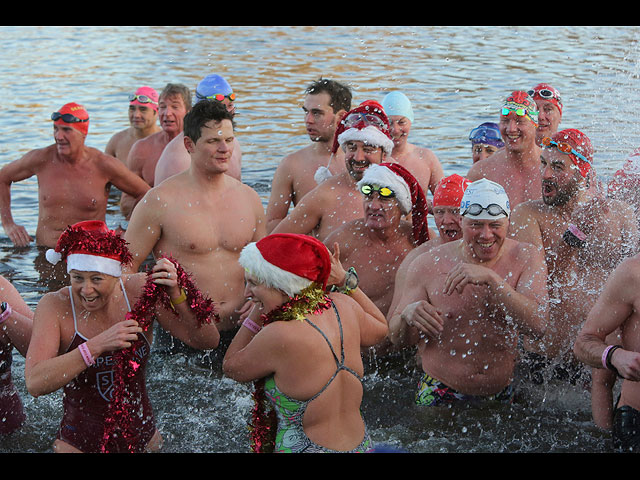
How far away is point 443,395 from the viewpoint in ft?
18.6

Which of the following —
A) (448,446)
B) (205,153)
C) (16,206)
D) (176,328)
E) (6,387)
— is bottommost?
(16,206)

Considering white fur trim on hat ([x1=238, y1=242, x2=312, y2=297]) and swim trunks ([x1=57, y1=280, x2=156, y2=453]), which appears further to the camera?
swim trunks ([x1=57, y1=280, x2=156, y2=453])

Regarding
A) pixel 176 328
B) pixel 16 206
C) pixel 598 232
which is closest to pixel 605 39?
pixel 16 206

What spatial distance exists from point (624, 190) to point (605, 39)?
1857 cm

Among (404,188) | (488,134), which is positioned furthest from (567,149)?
(488,134)

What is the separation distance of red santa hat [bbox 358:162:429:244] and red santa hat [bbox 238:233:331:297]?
192cm

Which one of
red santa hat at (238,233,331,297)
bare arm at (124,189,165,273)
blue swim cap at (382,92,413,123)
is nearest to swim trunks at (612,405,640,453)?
red santa hat at (238,233,331,297)

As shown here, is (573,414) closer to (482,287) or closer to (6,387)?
(482,287)

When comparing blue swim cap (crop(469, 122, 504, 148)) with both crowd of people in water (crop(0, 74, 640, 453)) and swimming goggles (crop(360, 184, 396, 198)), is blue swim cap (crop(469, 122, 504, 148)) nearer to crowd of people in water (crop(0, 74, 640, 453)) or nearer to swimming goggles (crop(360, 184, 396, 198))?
crowd of people in water (crop(0, 74, 640, 453))

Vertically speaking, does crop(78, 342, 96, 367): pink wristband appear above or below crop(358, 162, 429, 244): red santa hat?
below

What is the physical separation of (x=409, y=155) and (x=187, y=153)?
2.15 metres

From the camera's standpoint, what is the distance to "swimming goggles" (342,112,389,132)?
7.07 meters

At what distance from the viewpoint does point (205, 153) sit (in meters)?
6.17

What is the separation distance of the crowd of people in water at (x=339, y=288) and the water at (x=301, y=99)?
0.82 feet
